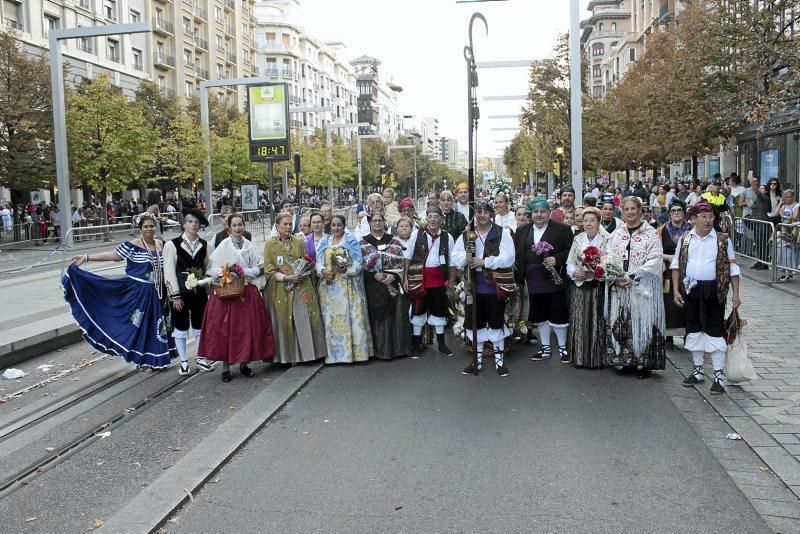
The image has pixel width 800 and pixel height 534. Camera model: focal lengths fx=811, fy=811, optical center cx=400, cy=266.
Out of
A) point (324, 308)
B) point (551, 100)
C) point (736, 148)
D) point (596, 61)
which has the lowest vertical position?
point (324, 308)

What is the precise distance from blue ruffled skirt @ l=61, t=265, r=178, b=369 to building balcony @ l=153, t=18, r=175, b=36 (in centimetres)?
5000

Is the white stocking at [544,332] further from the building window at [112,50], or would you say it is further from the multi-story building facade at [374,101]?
the multi-story building facade at [374,101]

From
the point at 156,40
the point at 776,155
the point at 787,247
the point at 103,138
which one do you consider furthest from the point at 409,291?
the point at 156,40

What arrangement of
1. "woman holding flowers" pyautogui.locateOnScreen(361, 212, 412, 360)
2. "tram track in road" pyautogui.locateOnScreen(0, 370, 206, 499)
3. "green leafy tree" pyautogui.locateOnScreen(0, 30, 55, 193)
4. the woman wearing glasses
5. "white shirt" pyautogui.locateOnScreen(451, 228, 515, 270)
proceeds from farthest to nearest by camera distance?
"green leafy tree" pyautogui.locateOnScreen(0, 30, 55, 193), the woman wearing glasses, "woman holding flowers" pyautogui.locateOnScreen(361, 212, 412, 360), "white shirt" pyautogui.locateOnScreen(451, 228, 515, 270), "tram track in road" pyautogui.locateOnScreen(0, 370, 206, 499)

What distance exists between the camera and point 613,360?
8.28 meters

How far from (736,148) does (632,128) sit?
734 cm

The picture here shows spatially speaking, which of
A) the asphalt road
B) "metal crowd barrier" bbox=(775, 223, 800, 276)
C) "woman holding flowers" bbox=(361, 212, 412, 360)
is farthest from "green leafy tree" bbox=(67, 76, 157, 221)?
the asphalt road

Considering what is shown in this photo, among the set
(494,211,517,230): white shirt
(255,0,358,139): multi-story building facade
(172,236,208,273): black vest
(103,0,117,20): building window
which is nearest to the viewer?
(172,236,208,273): black vest

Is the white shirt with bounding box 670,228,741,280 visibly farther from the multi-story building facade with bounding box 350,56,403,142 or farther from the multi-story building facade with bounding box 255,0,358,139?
the multi-story building facade with bounding box 350,56,403,142

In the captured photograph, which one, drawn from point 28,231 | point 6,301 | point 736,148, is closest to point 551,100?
point 736,148

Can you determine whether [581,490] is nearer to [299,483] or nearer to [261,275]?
[299,483]

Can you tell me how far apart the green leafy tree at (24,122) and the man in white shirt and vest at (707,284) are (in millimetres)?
26443

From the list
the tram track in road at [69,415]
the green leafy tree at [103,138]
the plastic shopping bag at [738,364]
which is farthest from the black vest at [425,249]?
the green leafy tree at [103,138]

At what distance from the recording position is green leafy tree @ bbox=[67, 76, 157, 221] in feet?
104
